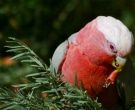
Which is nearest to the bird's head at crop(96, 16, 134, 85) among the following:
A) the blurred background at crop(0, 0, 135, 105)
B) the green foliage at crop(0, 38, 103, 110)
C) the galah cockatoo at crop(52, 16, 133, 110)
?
the galah cockatoo at crop(52, 16, 133, 110)

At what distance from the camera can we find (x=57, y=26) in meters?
3.84

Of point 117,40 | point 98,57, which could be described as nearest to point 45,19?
point 98,57

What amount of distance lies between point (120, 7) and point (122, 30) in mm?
1392

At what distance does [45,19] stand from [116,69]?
1537 millimetres

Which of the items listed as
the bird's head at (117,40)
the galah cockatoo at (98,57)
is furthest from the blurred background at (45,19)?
the bird's head at (117,40)

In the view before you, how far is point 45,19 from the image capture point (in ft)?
12.7

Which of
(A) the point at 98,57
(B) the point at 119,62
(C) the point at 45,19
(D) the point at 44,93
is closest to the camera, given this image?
(D) the point at 44,93

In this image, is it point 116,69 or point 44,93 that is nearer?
point 44,93

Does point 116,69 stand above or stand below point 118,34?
below

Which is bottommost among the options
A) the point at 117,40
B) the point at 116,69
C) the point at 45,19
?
the point at 116,69

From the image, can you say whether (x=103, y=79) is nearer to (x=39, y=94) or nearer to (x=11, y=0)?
(x=39, y=94)

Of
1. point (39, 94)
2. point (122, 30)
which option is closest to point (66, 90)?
point (39, 94)

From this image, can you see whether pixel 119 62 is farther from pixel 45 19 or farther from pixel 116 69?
pixel 45 19

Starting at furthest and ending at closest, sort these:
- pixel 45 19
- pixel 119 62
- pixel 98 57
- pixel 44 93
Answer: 1. pixel 45 19
2. pixel 98 57
3. pixel 119 62
4. pixel 44 93
